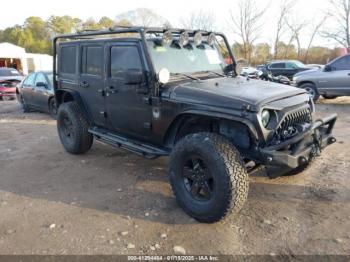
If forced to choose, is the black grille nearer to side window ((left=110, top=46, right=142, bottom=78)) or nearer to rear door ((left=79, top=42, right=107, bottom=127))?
side window ((left=110, top=46, right=142, bottom=78))

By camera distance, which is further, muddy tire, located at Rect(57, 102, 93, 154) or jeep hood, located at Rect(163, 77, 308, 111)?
muddy tire, located at Rect(57, 102, 93, 154)

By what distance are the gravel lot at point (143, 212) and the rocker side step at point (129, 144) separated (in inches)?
18.7

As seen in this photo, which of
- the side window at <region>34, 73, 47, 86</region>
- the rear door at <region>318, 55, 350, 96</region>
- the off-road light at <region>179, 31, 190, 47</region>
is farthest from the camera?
the rear door at <region>318, 55, 350, 96</region>

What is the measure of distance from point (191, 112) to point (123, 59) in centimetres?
152

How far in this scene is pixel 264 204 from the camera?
4.24 m

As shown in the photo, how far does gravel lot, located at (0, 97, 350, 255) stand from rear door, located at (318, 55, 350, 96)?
580 cm

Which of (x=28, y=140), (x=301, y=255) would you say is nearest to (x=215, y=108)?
(x=301, y=255)

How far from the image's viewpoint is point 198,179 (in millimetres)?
3943

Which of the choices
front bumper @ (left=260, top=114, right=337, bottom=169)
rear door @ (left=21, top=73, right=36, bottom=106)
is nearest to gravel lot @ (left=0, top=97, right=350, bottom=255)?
front bumper @ (left=260, top=114, right=337, bottom=169)

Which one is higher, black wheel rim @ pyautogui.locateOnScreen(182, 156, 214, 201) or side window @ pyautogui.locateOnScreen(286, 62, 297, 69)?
side window @ pyautogui.locateOnScreen(286, 62, 297, 69)

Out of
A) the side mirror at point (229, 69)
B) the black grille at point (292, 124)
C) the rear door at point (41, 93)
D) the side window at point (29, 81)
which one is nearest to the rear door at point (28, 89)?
the side window at point (29, 81)

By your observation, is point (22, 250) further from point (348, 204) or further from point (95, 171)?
point (348, 204)

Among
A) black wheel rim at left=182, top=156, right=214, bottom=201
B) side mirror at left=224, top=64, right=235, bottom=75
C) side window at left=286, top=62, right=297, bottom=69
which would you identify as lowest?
black wheel rim at left=182, top=156, right=214, bottom=201

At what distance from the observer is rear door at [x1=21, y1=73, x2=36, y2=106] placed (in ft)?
37.0
